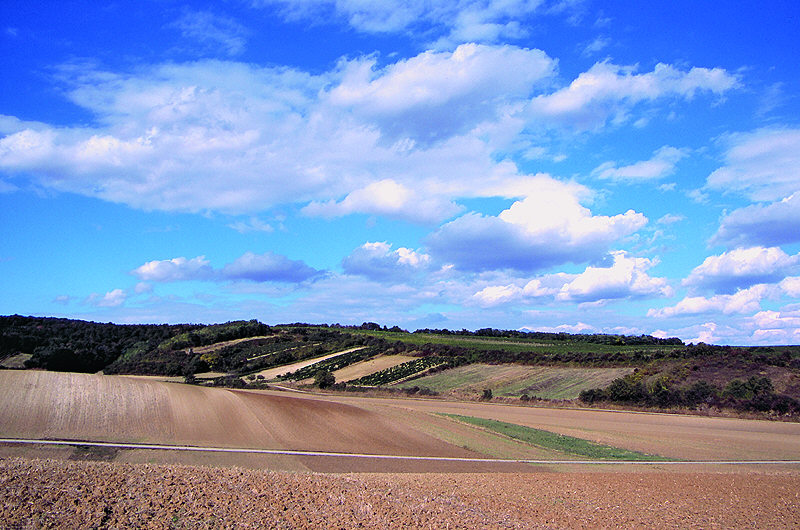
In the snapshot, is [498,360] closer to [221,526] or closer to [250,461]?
[250,461]

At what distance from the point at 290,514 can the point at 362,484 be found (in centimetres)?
289

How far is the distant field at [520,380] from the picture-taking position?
182 ft

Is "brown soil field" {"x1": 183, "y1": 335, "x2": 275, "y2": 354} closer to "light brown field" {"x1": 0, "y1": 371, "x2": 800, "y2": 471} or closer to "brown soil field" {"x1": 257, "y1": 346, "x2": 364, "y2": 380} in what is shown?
"brown soil field" {"x1": 257, "y1": 346, "x2": 364, "y2": 380}

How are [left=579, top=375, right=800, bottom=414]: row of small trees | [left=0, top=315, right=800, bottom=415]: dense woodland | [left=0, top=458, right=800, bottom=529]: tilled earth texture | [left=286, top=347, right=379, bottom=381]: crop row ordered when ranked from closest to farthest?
[left=0, top=458, right=800, bottom=529]: tilled earth texture, [left=579, top=375, right=800, bottom=414]: row of small trees, [left=0, top=315, right=800, bottom=415]: dense woodland, [left=286, top=347, right=379, bottom=381]: crop row

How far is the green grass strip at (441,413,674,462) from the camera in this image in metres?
23.0

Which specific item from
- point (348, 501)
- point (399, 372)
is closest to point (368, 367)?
point (399, 372)

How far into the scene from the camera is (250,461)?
1666cm

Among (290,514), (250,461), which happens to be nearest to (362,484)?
(290,514)

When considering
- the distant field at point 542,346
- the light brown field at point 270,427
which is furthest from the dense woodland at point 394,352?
the light brown field at point 270,427

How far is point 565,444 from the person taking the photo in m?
24.8

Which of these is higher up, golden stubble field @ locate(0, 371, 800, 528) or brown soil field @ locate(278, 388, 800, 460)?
golden stubble field @ locate(0, 371, 800, 528)

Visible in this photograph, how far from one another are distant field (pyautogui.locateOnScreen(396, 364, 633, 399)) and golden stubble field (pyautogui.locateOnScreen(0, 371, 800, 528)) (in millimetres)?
22236

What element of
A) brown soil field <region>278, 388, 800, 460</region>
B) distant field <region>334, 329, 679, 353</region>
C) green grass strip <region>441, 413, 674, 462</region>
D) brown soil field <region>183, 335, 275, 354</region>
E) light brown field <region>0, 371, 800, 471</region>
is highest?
distant field <region>334, 329, 679, 353</region>

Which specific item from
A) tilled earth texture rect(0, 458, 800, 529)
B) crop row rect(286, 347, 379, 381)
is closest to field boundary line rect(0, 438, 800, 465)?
tilled earth texture rect(0, 458, 800, 529)
